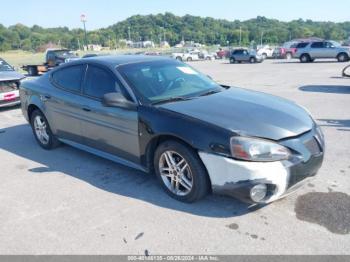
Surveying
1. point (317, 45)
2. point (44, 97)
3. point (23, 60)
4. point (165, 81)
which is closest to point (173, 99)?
point (165, 81)

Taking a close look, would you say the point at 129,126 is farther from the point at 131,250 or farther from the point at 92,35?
the point at 92,35

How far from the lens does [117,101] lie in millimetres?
3863

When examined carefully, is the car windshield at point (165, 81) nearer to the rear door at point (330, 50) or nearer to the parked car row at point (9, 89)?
the parked car row at point (9, 89)

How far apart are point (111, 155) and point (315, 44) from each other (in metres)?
26.8

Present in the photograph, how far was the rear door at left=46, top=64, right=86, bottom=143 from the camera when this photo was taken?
4.74 metres

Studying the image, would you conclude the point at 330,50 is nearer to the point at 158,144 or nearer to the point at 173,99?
the point at 173,99

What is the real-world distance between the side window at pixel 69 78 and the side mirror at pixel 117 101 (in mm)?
1017

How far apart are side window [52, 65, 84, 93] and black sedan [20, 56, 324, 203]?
17mm

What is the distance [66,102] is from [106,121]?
97 cm

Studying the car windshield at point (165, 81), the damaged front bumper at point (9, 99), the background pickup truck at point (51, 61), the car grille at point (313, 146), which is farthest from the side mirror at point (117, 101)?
the background pickup truck at point (51, 61)

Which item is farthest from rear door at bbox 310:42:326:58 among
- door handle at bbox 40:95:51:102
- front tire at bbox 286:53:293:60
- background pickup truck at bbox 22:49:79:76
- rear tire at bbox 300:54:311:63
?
door handle at bbox 40:95:51:102

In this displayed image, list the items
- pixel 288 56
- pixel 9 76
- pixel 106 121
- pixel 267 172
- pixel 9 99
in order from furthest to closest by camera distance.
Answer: pixel 288 56 → pixel 9 76 → pixel 9 99 → pixel 106 121 → pixel 267 172

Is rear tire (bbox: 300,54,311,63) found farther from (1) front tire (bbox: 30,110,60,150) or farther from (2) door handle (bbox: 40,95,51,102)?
(2) door handle (bbox: 40,95,51,102)

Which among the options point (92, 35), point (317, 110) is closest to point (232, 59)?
point (317, 110)
